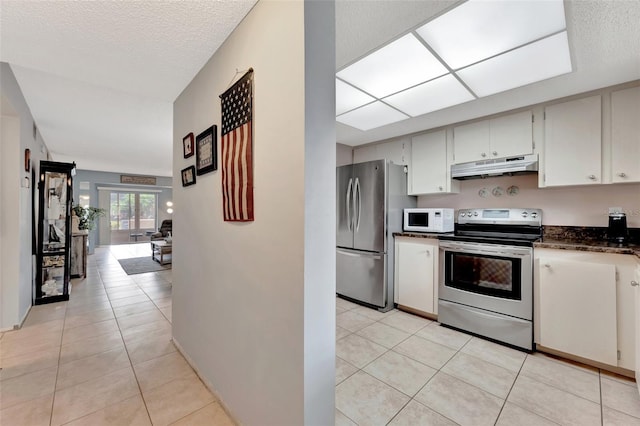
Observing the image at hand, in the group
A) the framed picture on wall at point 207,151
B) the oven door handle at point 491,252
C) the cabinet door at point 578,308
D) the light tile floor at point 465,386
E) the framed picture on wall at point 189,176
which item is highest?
the framed picture on wall at point 207,151

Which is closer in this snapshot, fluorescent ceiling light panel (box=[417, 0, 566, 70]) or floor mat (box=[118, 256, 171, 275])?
fluorescent ceiling light panel (box=[417, 0, 566, 70])

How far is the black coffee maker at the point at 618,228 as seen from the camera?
2281 millimetres

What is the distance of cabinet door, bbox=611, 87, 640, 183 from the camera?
7.12 feet

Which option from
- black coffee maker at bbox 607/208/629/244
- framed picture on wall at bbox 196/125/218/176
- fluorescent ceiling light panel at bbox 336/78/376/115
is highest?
fluorescent ceiling light panel at bbox 336/78/376/115

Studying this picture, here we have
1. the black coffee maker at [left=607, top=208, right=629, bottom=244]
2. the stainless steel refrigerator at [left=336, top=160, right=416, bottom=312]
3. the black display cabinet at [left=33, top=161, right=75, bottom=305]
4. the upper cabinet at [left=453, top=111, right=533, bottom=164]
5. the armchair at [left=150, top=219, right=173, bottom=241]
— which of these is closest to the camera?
the black coffee maker at [left=607, top=208, right=629, bottom=244]

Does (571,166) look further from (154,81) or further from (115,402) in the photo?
(115,402)

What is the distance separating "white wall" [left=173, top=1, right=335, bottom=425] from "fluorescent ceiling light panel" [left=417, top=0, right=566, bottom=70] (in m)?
0.90

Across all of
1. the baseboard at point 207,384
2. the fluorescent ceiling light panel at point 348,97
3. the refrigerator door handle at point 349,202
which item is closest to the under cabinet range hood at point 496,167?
the refrigerator door handle at point 349,202

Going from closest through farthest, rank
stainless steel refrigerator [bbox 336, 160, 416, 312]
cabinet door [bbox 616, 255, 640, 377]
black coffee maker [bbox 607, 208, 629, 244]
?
cabinet door [bbox 616, 255, 640, 377], black coffee maker [bbox 607, 208, 629, 244], stainless steel refrigerator [bbox 336, 160, 416, 312]

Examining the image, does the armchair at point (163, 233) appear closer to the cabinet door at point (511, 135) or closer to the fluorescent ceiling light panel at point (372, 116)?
the fluorescent ceiling light panel at point (372, 116)

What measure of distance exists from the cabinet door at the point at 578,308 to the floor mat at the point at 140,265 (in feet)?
20.7

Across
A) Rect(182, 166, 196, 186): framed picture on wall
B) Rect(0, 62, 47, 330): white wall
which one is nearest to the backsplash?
Rect(182, 166, 196, 186): framed picture on wall

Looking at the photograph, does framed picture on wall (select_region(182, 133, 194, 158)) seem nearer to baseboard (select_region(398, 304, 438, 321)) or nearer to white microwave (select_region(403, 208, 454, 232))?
white microwave (select_region(403, 208, 454, 232))

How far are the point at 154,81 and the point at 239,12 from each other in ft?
3.95
